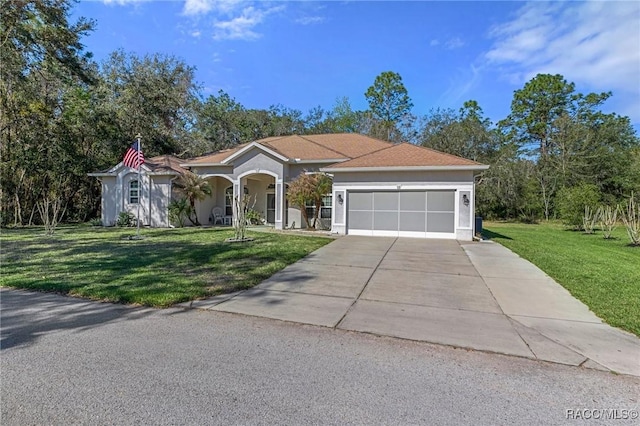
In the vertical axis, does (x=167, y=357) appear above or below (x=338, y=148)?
below

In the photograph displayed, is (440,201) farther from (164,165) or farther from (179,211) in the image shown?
(164,165)

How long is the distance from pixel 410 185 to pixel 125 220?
15835 mm

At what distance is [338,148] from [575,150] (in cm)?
2439

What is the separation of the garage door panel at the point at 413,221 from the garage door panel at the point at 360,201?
155 centimetres

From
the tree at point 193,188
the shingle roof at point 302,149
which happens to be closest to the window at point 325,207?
the shingle roof at point 302,149

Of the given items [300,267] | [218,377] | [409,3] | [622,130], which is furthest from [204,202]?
[622,130]

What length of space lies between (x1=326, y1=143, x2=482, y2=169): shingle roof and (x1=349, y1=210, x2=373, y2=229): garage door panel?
86.5 inches

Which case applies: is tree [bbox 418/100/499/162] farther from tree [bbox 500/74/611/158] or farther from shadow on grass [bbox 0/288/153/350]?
shadow on grass [bbox 0/288/153/350]

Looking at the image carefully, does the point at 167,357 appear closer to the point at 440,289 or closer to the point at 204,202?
the point at 440,289

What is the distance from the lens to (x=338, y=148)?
19547mm

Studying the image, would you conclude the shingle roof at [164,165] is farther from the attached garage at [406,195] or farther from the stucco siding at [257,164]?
the attached garage at [406,195]

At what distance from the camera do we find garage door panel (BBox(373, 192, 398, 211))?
15242 mm

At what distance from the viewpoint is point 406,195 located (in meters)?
15.1

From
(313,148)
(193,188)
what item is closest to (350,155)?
(313,148)
